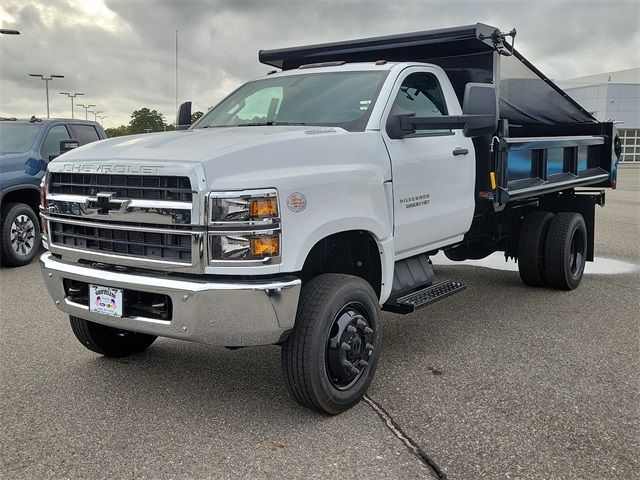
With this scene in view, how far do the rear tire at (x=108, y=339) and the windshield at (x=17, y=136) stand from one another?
5.38 m

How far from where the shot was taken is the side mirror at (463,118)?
429 centimetres

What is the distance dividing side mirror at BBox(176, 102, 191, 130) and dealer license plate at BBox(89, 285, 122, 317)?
2.60 meters

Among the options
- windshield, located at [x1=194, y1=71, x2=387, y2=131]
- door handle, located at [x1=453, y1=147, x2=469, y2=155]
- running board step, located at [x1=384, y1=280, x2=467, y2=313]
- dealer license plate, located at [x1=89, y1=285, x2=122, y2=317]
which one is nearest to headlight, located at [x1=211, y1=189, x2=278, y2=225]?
dealer license plate, located at [x1=89, y1=285, x2=122, y2=317]

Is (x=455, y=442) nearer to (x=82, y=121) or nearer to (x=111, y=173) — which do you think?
(x=111, y=173)

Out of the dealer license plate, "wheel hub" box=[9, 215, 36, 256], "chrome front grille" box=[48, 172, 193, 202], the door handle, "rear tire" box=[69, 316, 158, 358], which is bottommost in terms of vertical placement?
"rear tire" box=[69, 316, 158, 358]

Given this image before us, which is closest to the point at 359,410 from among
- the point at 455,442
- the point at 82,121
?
the point at 455,442

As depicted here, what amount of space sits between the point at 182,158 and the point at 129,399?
65.2 inches

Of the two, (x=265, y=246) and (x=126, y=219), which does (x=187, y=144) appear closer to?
(x=126, y=219)

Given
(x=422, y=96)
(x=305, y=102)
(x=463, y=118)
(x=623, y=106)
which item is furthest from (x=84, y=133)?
(x=623, y=106)

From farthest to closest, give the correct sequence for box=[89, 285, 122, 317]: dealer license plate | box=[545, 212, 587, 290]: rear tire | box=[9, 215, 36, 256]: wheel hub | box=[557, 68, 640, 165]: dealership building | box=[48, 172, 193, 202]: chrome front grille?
box=[557, 68, 640, 165]: dealership building < box=[9, 215, 36, 256]: wheel hub < box=[545, 212, 587, 290]: rear tire < box=[89, 285, 122, 317]: dealer license plate < box=[48, 172, 193, 202]: chrome front grille

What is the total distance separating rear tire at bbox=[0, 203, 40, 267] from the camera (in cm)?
846

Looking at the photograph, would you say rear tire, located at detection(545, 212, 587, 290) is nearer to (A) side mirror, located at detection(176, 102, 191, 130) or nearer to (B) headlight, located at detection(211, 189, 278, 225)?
(A) side mirror, located at detection(176, 102, 191, 130)

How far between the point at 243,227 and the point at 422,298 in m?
1.87

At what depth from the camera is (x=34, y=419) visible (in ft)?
12.3
